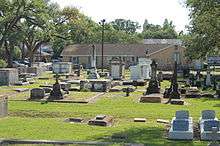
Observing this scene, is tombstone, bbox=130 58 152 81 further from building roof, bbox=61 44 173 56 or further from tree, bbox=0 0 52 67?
building roof, bbox=61 44 173 56

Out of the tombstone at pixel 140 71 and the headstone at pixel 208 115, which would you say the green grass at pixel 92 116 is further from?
the tombstone at pixel 140 71

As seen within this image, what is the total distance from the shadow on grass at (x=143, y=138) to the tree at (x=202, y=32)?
21.3 feet

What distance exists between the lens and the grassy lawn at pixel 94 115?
16.4 meters

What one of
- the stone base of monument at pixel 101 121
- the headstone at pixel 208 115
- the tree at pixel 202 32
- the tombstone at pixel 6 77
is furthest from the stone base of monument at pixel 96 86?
the headstone at pixel 208 115

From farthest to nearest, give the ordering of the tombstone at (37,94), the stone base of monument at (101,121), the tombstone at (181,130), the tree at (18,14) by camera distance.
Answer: the tree at (18,14) → the tombstone at (37,94) → the stone base of monument at (101,121) → the tombstone at (181,130)

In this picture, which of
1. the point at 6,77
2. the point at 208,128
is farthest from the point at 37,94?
the point at 208,128

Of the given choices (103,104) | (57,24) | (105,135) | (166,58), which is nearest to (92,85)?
(103,104)

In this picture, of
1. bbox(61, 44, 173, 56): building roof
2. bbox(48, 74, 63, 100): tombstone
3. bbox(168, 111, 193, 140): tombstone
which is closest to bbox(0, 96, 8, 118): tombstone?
bbox(168, 111, 193, 140): tombstone

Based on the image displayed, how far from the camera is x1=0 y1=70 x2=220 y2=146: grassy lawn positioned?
16.4 m

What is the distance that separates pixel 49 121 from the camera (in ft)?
65.7

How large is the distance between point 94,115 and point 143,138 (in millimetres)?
5992

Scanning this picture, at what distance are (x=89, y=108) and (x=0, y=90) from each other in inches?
471

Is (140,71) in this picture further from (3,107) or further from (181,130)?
(181,130)

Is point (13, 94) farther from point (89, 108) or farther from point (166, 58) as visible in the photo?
point (166, 58)
